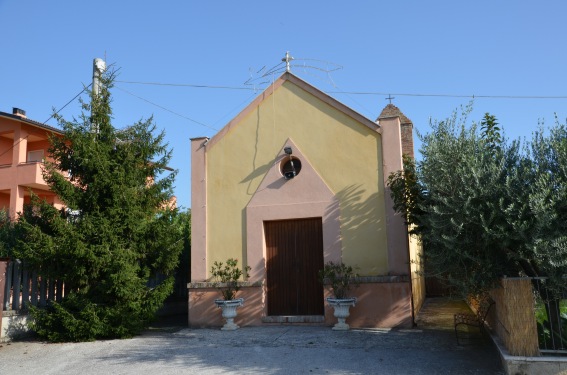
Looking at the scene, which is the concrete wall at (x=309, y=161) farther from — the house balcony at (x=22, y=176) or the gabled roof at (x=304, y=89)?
the house balcony at (x=22, y=176)

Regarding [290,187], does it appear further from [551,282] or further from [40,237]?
[551,282]

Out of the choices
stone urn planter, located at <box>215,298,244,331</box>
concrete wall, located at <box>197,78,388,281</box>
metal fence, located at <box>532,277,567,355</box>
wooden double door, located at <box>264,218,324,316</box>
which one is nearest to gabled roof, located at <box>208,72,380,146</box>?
concrete wall, located at <box>197,78,388,281</box>

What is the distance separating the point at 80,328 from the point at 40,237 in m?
1.99

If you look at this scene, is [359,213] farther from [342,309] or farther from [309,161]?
[342,309]

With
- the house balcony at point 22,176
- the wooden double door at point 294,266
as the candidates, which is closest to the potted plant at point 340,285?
the wooden double door at point 294,266

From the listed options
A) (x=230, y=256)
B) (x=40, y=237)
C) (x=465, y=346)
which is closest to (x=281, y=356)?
(x=465, y=346)

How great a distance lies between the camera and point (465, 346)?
826 cm

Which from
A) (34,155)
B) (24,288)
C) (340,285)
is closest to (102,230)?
(24,288)

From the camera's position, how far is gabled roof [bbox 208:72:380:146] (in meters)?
11.1

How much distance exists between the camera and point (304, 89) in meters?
11.8

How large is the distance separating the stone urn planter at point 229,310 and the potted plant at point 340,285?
1970 mm

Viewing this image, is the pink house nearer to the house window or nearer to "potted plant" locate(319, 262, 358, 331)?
the house window

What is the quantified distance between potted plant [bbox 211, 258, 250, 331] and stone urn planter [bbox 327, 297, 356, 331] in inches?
85.7

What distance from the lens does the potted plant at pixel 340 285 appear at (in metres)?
10.1
